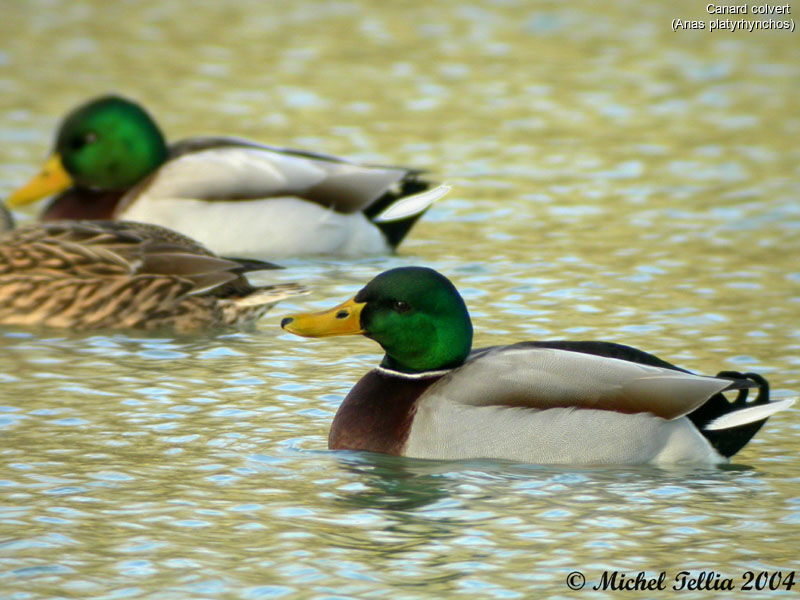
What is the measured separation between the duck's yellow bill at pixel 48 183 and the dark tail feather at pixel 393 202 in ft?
7.02

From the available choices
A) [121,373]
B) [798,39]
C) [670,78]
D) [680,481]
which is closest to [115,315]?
[121,373]

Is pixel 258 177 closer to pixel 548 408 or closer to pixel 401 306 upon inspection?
pixel 401 306

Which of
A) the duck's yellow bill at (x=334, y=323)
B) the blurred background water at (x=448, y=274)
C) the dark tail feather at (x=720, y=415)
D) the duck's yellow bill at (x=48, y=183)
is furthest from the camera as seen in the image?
the duck's yellow bill at (x=48, y=183)

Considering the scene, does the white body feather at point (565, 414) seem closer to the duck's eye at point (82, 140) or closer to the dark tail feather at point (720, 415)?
the dark tail feather at point (720, 415)

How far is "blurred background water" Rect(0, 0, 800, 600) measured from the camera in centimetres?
654

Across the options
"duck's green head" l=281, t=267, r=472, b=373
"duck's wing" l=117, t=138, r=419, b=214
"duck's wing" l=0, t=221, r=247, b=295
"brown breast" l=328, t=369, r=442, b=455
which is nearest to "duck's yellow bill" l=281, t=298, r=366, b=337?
"duck's green head" l=281, t=267, r=472, b=373

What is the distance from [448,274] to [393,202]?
1.17 meters

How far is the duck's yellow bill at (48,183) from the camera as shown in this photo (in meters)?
11.9

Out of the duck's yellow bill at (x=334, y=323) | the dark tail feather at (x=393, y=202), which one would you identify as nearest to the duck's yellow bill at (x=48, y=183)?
the dark tail feather at (x=393, y=202)

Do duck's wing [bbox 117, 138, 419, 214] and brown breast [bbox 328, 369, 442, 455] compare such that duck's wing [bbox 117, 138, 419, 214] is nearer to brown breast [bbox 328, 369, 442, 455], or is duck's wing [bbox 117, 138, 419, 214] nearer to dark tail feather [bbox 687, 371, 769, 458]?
brown breast [bbox 328, 369, 442, 455]

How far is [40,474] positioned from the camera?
24.3 feet

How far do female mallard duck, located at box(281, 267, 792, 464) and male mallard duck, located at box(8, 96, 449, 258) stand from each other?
418cm

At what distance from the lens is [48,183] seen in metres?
12.0
